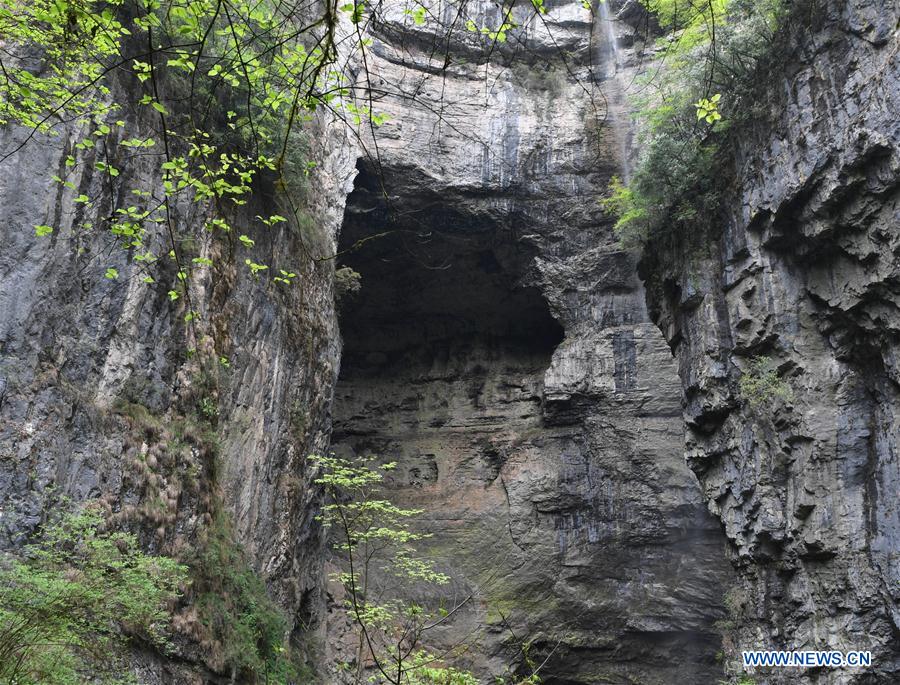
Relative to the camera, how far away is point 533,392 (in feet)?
63.1

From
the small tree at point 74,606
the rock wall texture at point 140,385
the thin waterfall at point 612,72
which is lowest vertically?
the small tree at point 74,606

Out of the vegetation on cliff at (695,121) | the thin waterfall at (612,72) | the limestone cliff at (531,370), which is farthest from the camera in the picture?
the thin waterfall at (612,72)

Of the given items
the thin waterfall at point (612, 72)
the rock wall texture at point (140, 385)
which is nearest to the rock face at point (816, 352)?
the thin waterfall at point (612, 72)

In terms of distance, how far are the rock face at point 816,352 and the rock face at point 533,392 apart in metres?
4.46

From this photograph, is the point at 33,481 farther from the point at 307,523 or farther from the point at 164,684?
the point at 307,523

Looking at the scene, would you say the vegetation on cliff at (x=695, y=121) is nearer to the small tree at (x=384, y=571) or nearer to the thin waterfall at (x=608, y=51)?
the thin waterfall at (x=608, y=51)

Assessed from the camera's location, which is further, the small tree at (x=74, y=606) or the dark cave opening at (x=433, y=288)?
the dark cave opening at (x=433, y=288)

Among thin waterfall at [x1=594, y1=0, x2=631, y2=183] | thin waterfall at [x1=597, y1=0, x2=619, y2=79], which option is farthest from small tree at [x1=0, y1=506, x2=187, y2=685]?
thin waterfall at [x1=597, y1=0, x2=619, y2=79]

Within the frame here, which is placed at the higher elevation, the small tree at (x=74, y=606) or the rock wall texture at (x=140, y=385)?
the rock wall texture at (x=140, y=385)

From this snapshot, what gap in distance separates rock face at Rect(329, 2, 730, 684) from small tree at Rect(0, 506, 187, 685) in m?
10.6

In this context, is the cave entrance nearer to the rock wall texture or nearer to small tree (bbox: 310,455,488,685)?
small tree (bbox: 310,455,488,685)

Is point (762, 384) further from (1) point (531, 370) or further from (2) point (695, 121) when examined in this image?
(1) point (531, 370)

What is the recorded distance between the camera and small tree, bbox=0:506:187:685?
4117mm

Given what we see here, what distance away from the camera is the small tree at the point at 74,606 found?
412cm
